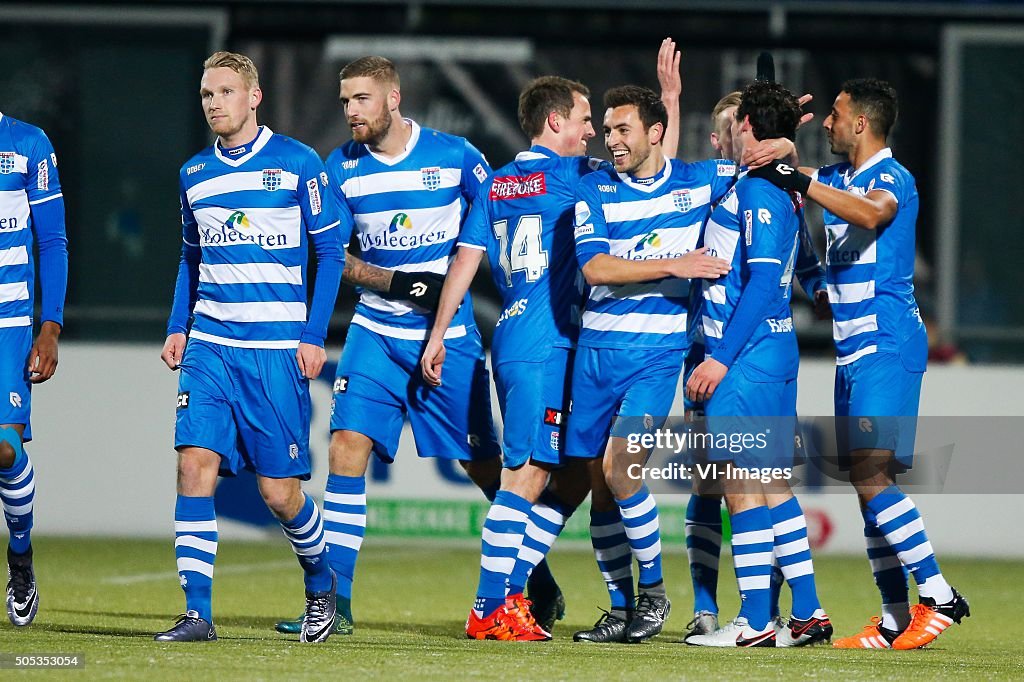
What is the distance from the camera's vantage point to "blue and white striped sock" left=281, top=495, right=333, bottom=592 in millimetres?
6703

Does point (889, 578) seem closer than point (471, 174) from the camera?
Yes

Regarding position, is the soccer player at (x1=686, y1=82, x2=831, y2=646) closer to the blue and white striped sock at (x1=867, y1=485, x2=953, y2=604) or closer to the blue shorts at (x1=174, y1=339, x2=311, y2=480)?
the blue and white striped sock at (x1=867, y1=485, x2=953, y2=604)

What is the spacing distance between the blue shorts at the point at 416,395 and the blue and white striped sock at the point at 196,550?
1.13 m

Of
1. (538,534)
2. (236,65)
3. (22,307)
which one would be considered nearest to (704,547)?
(538,534)

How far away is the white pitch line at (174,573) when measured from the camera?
9352mm

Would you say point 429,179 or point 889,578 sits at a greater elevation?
point 429,179

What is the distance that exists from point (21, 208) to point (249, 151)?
3.97 feet

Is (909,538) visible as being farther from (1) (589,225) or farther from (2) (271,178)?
(2) (271,178)

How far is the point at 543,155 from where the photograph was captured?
293 inches

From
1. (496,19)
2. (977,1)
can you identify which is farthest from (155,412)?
(977,1)

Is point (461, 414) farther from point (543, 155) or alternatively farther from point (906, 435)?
point (906, 435)

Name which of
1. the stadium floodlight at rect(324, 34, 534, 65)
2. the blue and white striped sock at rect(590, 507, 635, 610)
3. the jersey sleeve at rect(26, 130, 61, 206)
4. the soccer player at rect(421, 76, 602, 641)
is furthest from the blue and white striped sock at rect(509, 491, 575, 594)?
the stadium floodlight at rect(324, 34, 534, 65)

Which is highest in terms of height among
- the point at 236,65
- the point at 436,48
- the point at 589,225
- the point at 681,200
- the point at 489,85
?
the point at 436,48

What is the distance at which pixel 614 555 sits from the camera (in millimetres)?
7391
